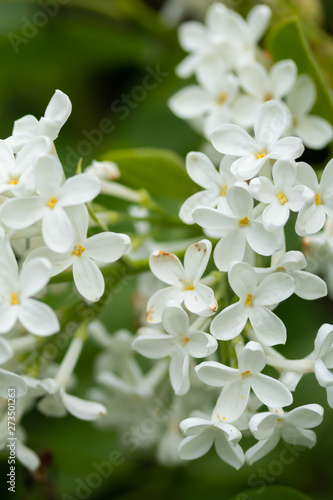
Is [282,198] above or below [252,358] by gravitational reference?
above

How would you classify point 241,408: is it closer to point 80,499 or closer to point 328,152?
point 80,499

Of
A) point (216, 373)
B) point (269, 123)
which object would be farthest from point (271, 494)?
point (269, 123)

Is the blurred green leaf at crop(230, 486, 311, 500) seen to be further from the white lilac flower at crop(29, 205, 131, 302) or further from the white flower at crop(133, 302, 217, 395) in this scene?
the white lilac flower at crop(29, 205, 131, 302)

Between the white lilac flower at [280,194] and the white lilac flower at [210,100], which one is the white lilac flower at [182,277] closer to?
the white lilac flower at [280,194]

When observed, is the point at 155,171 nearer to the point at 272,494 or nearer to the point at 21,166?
the point at 21,166

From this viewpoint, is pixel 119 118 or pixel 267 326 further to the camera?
pixel 119 118

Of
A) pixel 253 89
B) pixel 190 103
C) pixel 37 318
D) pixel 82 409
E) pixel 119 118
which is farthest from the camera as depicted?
pixel 119 118

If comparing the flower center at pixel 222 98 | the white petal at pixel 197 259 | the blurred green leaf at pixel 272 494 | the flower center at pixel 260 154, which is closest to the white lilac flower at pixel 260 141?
the flower center at pixel 260 154
